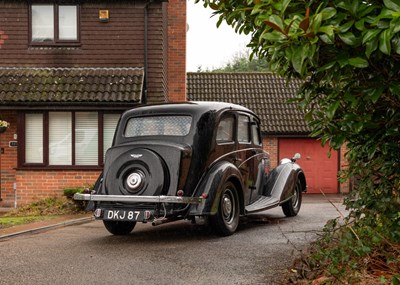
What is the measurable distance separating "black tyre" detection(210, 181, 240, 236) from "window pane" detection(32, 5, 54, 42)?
8746mm

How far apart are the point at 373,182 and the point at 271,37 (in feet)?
9.02

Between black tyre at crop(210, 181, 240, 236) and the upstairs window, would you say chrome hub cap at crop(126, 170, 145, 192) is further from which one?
the upstairs window

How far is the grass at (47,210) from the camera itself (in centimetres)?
1201

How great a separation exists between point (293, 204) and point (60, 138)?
255 inches

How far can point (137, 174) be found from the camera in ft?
26.6

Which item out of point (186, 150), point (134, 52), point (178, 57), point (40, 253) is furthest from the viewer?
point (178, 57)

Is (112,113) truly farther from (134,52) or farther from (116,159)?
(116,159)

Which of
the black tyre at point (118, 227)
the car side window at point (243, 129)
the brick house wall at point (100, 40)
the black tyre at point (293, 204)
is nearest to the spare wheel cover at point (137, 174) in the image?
the black tyre at point (118, 227)

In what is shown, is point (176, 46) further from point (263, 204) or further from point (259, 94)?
point (263, 204)

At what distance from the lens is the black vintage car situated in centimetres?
797

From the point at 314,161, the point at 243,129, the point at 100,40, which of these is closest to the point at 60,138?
the point at 100,40

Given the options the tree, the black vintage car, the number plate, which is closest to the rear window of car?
the black vintage car

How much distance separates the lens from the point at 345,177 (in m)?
6.18

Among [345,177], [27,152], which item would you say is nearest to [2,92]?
[27,152]
